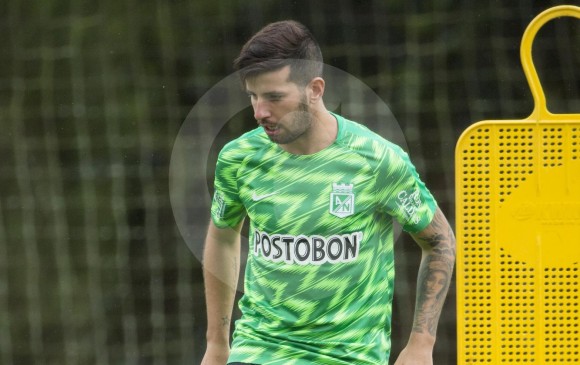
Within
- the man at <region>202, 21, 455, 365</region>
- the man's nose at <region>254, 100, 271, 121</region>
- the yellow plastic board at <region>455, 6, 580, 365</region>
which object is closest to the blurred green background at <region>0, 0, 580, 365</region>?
the yellow plastic board at <region>455, 6, 580, 365</region>

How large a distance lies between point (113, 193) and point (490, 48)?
210 centimetres

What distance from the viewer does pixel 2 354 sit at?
700 centimetres

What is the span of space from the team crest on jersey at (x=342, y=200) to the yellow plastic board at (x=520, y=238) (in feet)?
1.54

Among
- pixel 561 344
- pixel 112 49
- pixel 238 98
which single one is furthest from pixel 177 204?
pixel 561 344

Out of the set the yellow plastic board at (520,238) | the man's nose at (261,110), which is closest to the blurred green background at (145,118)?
the yellow plastic board at (520,238)

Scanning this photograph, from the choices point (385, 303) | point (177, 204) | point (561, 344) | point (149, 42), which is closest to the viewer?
point (385, 303)

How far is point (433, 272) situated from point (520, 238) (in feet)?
1.09

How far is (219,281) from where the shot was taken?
3904 millimetres

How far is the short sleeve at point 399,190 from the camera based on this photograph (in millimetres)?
3652

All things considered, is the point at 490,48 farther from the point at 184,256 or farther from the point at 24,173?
the point at 24,173

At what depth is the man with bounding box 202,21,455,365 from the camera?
11.8 feet

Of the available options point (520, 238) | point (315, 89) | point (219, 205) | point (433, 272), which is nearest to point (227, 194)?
point (219, 205)

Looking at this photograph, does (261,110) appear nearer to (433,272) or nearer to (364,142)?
(364,142)

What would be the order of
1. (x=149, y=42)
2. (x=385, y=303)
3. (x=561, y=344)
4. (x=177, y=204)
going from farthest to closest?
(x=149, y=42) < (x=177, y=204) < (x=561, y=344) < (x=385, y=303)
